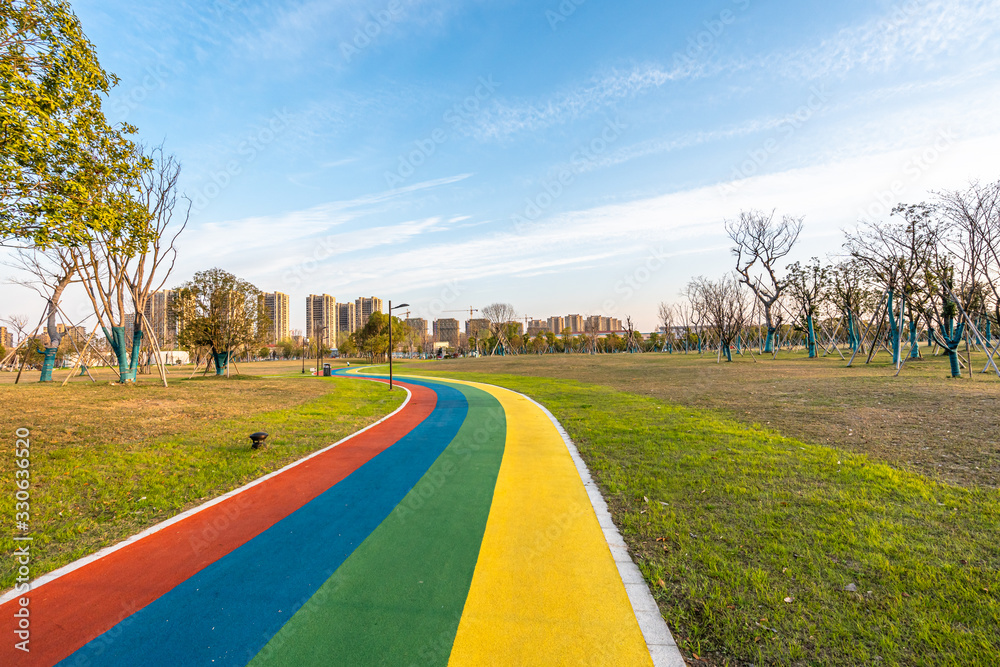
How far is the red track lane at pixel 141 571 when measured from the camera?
3.10 metres

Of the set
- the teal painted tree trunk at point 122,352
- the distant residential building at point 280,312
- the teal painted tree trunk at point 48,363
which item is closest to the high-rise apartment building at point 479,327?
the distant residential building at point 280,312

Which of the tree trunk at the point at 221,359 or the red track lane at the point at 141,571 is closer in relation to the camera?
the red track lane at the point at 141,571

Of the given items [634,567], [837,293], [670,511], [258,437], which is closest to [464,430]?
[258,437]

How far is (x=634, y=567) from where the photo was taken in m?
3.98

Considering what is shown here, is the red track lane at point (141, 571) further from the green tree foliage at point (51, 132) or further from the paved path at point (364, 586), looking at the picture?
the green tree foliage at point (51, 132)

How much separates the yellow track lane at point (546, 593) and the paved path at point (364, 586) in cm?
1

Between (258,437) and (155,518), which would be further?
(258,437)

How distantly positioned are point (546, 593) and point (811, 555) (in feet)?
8.65

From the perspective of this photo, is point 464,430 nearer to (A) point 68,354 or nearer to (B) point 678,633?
(B) point 678,633

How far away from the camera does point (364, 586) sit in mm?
3689

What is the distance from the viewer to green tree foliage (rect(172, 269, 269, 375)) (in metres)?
27.7

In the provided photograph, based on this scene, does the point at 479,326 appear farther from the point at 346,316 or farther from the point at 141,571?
the point at 141,571

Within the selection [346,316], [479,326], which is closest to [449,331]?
[479,326]

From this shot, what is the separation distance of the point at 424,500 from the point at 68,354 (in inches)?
2111
